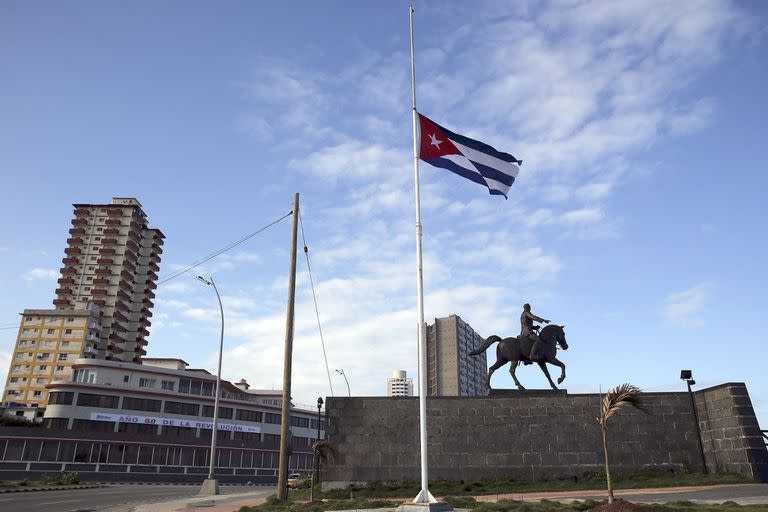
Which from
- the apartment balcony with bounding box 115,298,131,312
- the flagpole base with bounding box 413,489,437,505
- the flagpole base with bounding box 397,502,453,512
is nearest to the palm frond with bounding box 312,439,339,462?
the flagpole base with bounding box 397,502,453,512

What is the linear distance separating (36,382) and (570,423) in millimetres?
109731

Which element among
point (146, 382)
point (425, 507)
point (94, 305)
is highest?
point (94, 305)

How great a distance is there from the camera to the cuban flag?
1883cm

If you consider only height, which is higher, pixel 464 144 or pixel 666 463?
pixel 464 144

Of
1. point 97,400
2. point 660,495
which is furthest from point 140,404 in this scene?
point 660,495

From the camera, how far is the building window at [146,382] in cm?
6906

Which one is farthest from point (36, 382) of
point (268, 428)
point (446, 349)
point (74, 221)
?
point (446, 349)

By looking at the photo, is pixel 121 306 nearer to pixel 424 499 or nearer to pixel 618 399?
pixel 424 499

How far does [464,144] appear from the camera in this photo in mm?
19281

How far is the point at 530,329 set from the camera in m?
25.9

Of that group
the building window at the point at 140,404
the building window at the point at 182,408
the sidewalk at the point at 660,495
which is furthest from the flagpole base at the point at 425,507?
the building window at the point at 182,408

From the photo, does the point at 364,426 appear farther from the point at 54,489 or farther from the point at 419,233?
the point at 54,489

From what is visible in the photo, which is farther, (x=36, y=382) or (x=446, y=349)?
(x=446, y=349)

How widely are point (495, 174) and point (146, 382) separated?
6310cm
